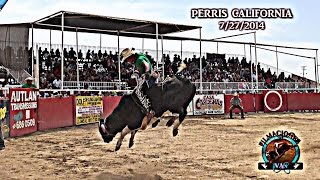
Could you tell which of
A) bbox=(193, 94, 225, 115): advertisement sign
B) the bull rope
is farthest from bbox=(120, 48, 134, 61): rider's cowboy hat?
bbox=(193, 94, 225, 115): advertisement sign

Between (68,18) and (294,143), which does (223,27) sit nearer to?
(68,18)

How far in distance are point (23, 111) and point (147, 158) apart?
19.4ft

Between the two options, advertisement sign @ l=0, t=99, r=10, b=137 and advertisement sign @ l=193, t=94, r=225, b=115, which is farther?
advertisement sign @ l=193, t=94, r=225, b=115

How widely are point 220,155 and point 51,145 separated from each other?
4606mm

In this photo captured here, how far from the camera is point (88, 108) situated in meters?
16.8

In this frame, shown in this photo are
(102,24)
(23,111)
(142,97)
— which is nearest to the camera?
(142,97)

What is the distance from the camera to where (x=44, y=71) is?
19906 mm

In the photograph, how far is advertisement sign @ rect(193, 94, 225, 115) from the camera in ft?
74.2

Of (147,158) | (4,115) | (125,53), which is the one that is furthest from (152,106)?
(4,115)

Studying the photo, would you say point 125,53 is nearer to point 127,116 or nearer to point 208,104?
point 127,116

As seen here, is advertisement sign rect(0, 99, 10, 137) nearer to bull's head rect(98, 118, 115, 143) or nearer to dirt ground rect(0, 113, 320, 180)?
dirt ground rect(0, 113, 320, 180)

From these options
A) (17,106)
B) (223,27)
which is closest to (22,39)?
(17,106)

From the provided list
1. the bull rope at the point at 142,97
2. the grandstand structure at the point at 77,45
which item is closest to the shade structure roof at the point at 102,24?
the grandstand structure at the point at 77,45

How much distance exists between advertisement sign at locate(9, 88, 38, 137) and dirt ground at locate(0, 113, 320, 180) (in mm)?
432
